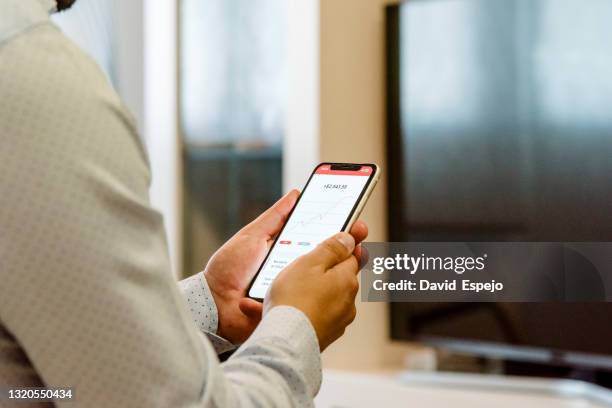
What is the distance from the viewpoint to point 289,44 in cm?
244

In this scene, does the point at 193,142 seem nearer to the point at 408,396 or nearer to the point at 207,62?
the point at 207,62

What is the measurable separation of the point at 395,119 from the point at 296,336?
1861 millimetres

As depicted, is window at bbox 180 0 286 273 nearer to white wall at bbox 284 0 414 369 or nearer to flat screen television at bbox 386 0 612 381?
white wall at bbox 284 0 414 369

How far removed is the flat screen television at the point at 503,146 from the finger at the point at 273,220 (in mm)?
1189

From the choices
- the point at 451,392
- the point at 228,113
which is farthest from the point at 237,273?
the point at 228,113

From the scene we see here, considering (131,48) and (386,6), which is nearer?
(386,6)

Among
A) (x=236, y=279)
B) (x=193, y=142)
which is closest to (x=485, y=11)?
(x=193, y=142)

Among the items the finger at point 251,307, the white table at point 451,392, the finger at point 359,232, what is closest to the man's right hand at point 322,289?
the finger at point 359,232

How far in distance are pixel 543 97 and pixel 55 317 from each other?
179cm

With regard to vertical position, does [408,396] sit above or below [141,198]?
below

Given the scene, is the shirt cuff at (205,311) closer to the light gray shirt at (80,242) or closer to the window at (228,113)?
the light gray shirt at (80,242)

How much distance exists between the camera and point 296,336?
67 centimetres

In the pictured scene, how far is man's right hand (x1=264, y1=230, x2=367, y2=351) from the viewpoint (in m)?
0.71

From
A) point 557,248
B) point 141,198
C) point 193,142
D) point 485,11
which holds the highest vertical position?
point 485,11
